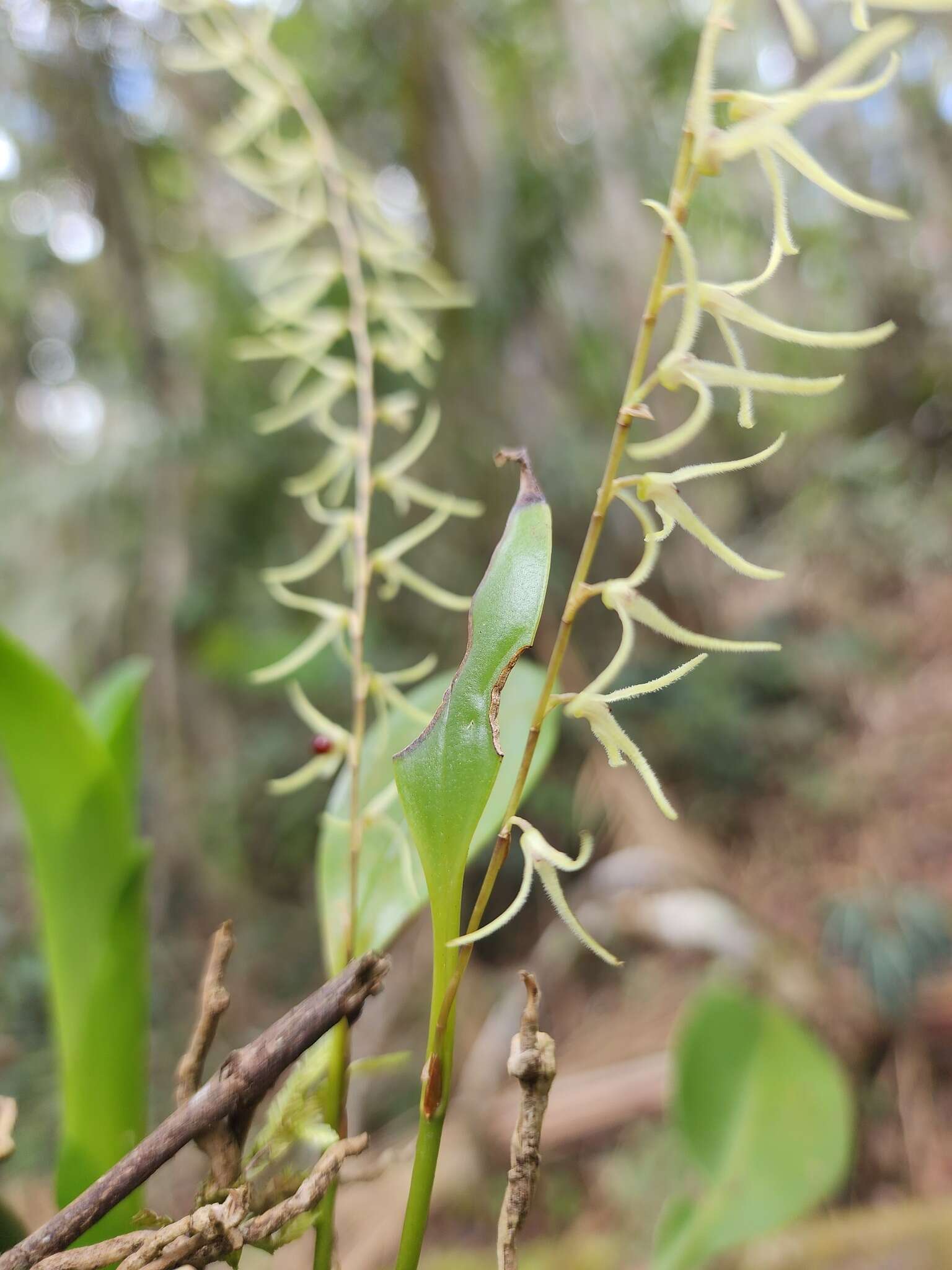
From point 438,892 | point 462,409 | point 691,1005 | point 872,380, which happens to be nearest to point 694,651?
point 462,409

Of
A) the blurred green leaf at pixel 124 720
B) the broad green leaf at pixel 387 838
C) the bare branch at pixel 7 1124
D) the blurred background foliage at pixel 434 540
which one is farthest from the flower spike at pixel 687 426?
the blurred background foliage at pixel 434 540

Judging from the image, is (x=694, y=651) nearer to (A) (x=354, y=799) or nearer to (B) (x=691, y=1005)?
(B) (x=691, y=1005)

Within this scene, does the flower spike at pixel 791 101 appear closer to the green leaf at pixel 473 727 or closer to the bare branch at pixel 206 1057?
the green leaf at pixel 473 727

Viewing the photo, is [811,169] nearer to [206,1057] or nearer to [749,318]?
[749,318]

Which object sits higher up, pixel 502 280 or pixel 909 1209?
pixel 502 280

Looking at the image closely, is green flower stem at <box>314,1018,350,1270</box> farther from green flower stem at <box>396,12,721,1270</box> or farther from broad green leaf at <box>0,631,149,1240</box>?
broad green leaf at <box>0,631,149,1240</box>

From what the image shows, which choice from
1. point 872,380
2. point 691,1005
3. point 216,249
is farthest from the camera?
point 872,380

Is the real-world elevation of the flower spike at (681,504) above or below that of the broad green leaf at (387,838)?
above
